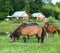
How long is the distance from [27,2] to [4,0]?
430 inches

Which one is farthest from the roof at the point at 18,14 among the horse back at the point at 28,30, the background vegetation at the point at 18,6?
the horse back at the point at 28,30

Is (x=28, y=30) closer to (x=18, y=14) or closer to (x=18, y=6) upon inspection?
(x=18, y=6)

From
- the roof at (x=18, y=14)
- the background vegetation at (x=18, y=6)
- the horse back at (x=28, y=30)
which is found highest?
the horse back at (x=28, y=30)

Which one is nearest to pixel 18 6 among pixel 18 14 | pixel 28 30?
pixel 18 14

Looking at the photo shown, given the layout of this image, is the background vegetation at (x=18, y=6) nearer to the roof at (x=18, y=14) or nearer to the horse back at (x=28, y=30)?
Answer: the roof at (x=18, y=14)

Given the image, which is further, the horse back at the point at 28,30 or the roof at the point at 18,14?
the roof at the point at 18,14

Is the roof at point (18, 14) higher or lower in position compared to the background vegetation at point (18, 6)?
lower

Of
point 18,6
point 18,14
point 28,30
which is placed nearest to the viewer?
point 28,30

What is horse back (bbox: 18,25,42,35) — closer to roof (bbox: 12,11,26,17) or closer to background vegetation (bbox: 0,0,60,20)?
background vegetation (bbox: 0,0,60,20)

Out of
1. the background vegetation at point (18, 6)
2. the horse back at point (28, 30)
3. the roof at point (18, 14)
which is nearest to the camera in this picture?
the horse back at point (28, 30)

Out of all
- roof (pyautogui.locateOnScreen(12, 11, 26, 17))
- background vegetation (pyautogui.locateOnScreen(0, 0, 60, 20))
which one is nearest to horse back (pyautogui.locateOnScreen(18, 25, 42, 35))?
background vegetation (pyautogui.locateOnScreen(0, 0, 60, 20))

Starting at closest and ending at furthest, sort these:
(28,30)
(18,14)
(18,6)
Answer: (28,30) → (18,6) → (18,14)

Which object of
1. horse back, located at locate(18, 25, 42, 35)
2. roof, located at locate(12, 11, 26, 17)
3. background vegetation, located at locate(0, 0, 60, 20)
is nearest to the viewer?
horse back, located at locate(18, 25, 42, 35)

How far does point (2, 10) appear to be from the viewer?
80312mm
